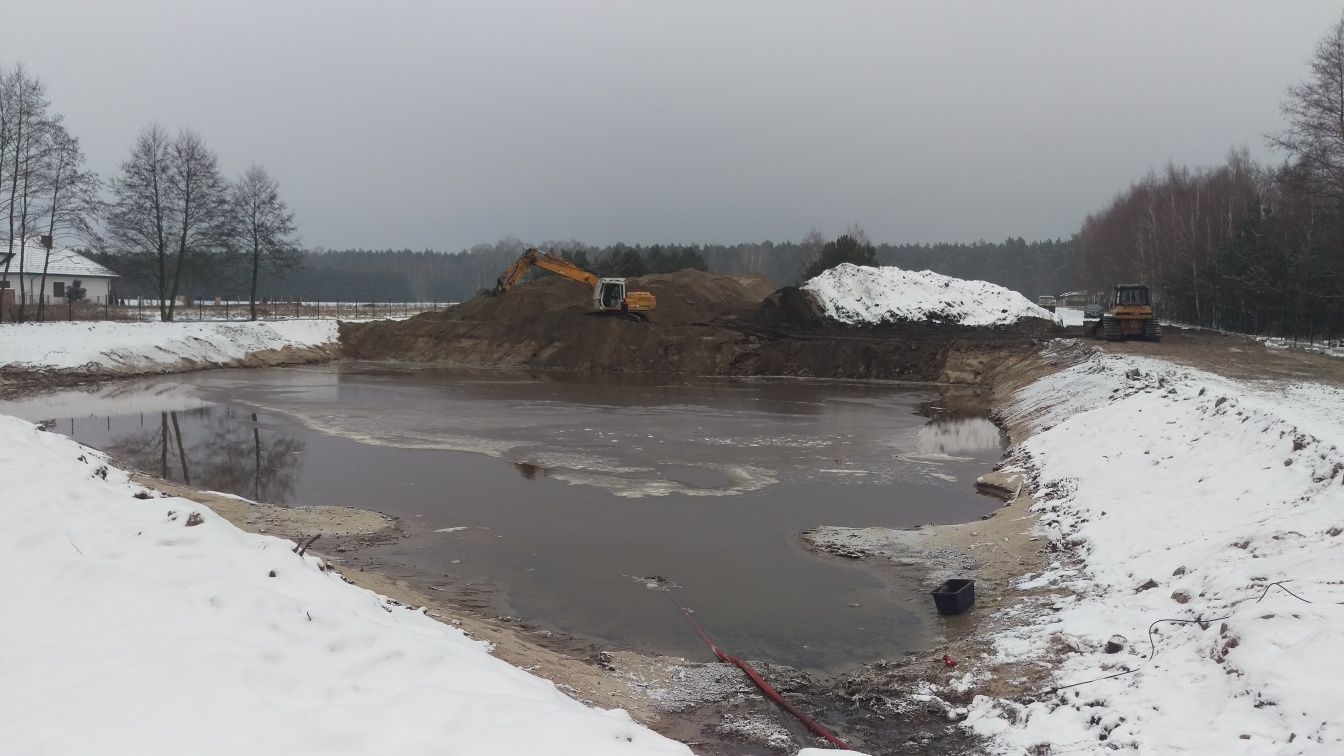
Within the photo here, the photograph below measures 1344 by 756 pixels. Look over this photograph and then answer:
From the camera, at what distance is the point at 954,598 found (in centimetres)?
930

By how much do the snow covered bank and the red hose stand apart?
113ft

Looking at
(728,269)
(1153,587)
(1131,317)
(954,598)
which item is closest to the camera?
(1153,587)

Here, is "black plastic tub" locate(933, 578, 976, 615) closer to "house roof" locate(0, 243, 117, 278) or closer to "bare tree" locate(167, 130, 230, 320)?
"bare tree" locate(167, 130, 230, 320)

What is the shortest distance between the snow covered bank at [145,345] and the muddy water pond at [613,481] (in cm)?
449

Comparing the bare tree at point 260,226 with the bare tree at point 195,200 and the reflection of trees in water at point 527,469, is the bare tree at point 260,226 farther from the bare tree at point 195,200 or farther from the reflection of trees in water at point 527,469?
the reflection of trees in water at point 527,469

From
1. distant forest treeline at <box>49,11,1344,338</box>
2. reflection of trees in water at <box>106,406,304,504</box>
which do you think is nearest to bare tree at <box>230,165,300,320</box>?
distant forest treeline at <box>49,11,1344,338</box>

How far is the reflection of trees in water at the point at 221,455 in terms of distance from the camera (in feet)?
52.6

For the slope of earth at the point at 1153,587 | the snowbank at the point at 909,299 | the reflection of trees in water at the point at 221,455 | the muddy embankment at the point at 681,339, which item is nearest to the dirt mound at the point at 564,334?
the muddy embankment at the point at 681,339

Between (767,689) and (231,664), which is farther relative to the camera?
(767,689)

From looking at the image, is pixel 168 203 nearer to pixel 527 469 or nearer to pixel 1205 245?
pixel 527 469

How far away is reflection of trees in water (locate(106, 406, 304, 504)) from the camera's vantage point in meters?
16.0

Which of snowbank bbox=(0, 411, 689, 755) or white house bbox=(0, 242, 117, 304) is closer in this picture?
snowbank bbox=(0, 411, 689, 755)

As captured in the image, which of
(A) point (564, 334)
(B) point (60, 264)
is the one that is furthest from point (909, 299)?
(B) point (60, 264)

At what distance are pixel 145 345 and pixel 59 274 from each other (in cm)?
3198
